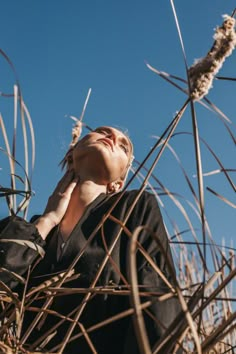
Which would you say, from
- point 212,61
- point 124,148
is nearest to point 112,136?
point 124,148

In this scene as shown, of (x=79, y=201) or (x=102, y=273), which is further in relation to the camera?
(x=79, y=201)

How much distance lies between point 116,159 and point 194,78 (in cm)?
65

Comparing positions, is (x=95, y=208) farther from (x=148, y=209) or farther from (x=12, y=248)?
(x=12, y=248)

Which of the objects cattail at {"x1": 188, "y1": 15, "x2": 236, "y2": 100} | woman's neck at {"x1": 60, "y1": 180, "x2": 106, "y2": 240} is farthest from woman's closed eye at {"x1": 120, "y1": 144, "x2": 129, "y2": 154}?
cattail at {"x1": 188, "y1": 15, "x2": 236, "y2": 100}

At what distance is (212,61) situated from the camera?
0.38 meters

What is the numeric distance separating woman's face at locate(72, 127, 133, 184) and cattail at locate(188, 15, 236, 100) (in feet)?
2.08

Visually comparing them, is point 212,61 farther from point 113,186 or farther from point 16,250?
point 113,186

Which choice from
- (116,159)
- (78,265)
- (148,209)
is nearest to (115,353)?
(78,265)

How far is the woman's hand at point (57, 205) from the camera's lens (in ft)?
3.21

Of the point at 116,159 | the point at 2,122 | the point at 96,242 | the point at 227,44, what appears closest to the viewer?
the point at 227,44

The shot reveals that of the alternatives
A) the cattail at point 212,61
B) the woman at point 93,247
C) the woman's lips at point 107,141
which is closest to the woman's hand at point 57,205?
the woman at point 93,247

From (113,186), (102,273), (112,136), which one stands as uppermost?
(112,136)

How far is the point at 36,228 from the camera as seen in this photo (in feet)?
2.96

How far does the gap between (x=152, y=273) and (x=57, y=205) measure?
0.30m
